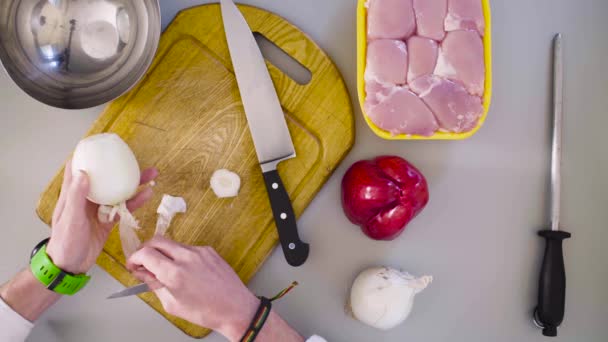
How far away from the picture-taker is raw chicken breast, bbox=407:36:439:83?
82 centimetres

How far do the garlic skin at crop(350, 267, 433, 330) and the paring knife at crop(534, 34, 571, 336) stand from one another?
9.9 inches

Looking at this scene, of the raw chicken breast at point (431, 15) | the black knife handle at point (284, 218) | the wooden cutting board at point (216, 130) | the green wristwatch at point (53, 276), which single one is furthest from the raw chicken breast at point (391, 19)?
the green wristwatch at point (53, 276)

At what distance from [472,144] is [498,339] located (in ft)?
1.32

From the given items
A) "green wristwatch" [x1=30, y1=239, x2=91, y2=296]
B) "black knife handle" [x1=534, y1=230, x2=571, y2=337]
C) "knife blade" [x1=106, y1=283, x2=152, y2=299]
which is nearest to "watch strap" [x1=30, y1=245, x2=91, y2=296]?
"green wristwatch" [x1=30, y1=239, x2=91, y2=296]

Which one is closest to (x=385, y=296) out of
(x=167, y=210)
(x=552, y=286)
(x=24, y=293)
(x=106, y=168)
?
(x=552, y=286)

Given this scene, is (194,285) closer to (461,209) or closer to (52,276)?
(52,276)

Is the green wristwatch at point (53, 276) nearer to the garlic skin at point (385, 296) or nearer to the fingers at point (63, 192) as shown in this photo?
the fingers at point (63, 192)

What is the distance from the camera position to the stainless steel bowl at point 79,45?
33.5 inches

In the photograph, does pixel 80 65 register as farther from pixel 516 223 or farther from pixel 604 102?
pixel 604 102

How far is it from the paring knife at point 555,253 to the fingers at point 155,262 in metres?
0.70

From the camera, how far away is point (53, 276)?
805mm

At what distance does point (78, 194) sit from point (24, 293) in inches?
9.9

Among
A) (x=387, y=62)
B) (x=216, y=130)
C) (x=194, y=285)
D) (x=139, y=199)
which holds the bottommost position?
(x=194, y=285)

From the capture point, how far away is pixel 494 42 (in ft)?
3.15
